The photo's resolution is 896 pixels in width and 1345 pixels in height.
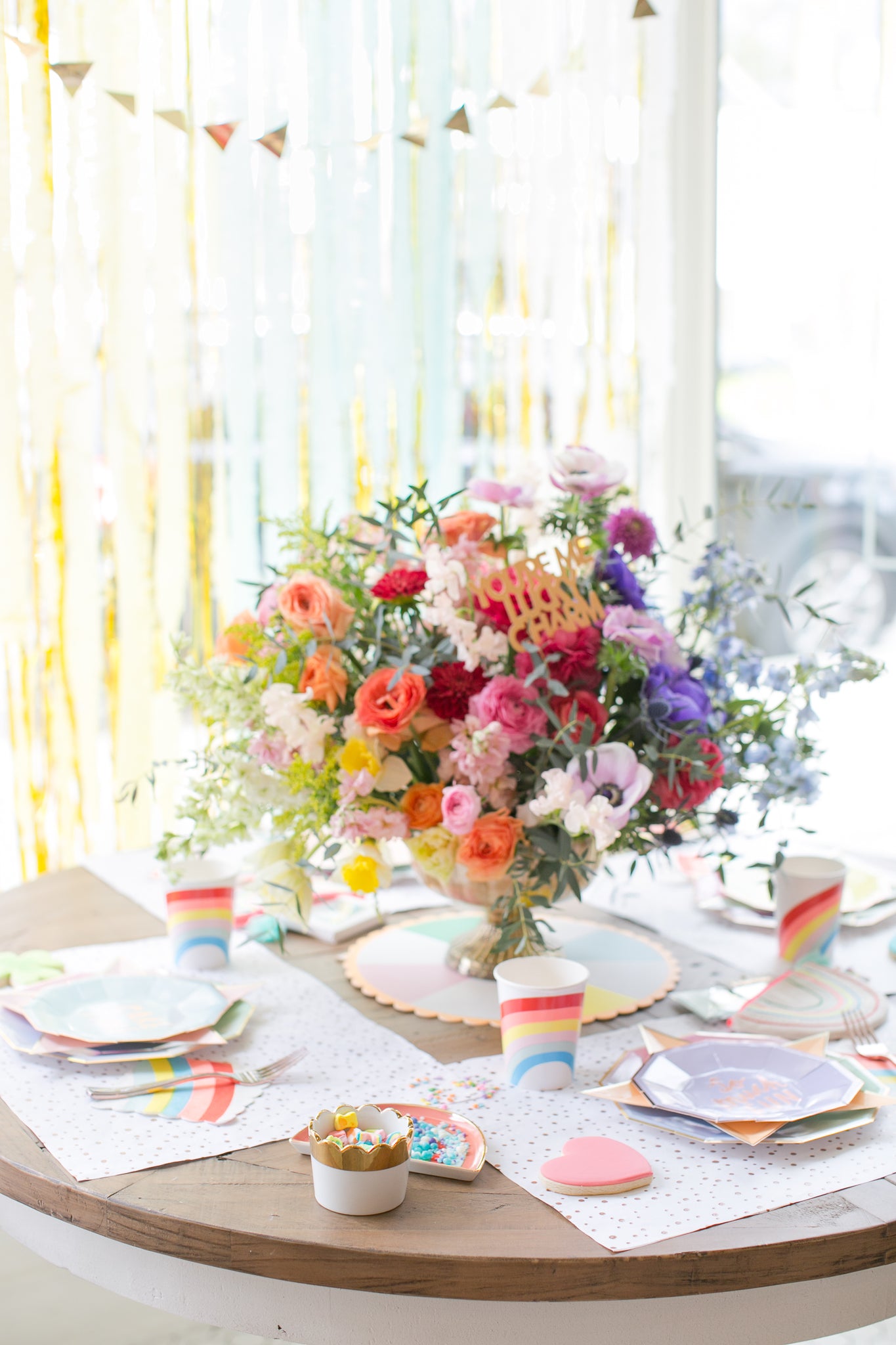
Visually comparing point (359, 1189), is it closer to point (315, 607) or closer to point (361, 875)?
point (361, 875)

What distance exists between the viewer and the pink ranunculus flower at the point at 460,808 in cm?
109

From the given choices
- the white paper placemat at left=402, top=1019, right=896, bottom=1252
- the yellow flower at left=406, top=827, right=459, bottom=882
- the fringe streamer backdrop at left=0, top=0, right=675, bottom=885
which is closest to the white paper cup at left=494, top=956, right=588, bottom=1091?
the white paper placemat at left=402, top=1019, right=896, bottom=1252

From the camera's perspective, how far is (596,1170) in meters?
0.90

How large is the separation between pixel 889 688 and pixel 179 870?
3.66 meters

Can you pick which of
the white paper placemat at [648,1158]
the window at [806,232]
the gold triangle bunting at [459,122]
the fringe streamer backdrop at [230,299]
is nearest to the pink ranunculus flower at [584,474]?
the white paper placemat at [648,1158]

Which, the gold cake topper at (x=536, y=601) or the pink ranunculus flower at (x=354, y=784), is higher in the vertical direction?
the gold cake topper at (x=536, y=601)

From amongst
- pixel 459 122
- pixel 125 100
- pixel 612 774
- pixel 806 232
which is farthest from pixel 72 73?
pixel 806 232

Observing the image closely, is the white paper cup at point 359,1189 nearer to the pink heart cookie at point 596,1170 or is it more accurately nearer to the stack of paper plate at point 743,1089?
the pink heart cookie at point 596,1170

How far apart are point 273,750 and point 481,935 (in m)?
0.32

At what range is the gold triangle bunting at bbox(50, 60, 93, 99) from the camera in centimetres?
195

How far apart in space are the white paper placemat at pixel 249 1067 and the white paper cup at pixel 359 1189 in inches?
4.7

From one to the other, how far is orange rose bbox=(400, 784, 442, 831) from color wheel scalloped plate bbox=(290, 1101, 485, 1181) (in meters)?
0.25

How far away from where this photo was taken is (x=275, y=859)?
120cm

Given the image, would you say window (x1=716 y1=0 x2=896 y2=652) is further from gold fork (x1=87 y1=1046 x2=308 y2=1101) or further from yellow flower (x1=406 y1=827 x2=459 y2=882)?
gold fork (x1=87 y1=1046 x2=308 y2=1101)
